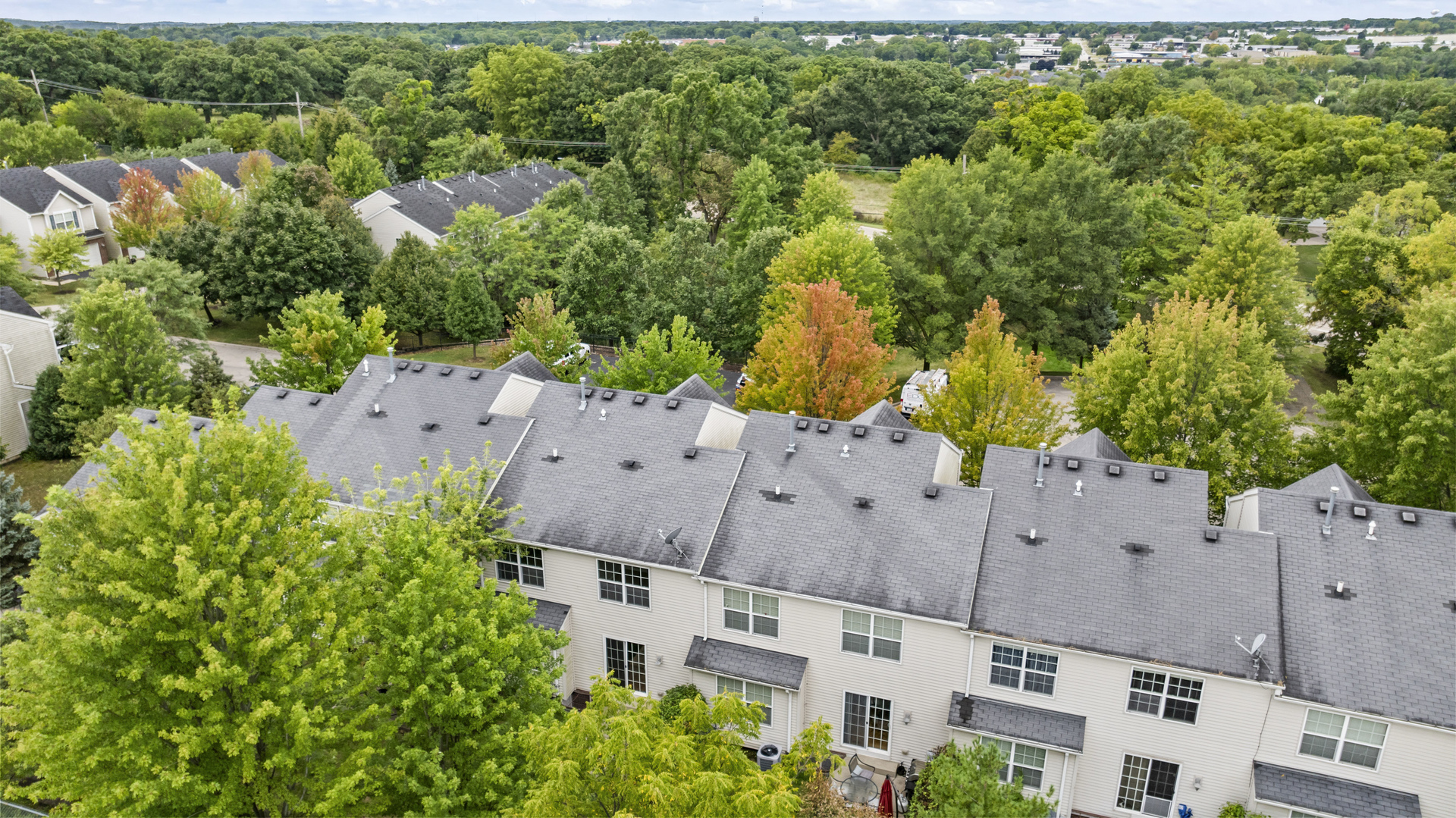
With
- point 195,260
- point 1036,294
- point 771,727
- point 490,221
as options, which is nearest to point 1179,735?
point 771,727

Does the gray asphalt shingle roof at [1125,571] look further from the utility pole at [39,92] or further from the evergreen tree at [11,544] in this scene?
the utility pole at [39,92]

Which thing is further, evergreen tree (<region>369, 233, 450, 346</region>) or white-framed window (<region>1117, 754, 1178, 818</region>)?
evergreen tree (<region>369, 233, 450, 346</region>)

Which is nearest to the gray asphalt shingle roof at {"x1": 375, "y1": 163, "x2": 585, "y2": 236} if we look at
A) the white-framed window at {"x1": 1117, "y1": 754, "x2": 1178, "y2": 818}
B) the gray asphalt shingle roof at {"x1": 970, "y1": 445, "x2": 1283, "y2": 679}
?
the gray asphalt shingle roof at {"x1": 970, "y1": 445, "x2": 1283, "y2": 679}

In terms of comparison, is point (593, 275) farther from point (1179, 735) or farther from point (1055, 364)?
point (1179, 735)

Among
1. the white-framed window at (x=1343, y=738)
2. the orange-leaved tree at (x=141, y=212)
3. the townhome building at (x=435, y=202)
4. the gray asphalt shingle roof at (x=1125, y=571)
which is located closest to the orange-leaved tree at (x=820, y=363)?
the gray asphalt shingle roof at (x=1125, y=571)

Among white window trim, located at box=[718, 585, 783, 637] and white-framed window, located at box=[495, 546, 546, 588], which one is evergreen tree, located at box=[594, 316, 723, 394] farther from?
white window trim, located at box=[718, 585, 783, 637]

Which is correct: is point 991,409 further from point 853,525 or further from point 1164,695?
point 1164,695
